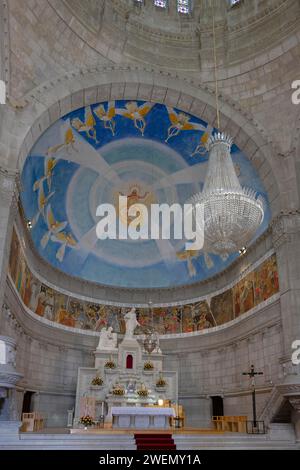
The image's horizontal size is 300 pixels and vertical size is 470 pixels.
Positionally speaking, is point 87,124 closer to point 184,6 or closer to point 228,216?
point 184,6

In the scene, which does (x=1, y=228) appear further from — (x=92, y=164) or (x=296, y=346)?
(x=296, y=346)

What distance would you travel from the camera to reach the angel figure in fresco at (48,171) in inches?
674

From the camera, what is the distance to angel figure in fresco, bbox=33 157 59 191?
1712 cm

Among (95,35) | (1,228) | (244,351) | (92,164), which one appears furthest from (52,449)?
(95,35)

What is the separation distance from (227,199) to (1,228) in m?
6.55

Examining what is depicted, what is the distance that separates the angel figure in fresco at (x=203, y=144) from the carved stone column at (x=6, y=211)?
8950 mm

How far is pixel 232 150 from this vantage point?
59.5 feet

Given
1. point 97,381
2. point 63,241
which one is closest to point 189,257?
point 63,241

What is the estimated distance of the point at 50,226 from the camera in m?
19.6

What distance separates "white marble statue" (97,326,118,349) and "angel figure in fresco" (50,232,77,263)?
4096 millimetres

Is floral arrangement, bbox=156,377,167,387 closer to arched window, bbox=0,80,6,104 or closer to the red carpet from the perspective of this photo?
the red carpet

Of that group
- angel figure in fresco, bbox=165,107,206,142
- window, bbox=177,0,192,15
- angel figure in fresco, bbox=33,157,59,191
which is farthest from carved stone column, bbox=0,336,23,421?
window, bbox=177,0,192,15

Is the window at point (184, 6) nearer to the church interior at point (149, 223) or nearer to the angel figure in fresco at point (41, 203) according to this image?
the church interior at point (149, 223)

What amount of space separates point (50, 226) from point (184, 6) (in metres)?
11.7
